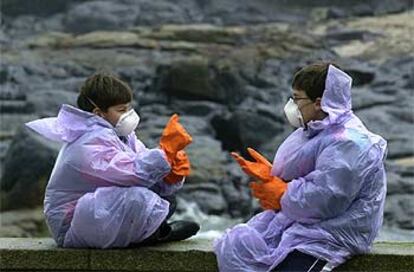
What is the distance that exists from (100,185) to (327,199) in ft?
3.44

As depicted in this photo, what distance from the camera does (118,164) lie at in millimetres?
4141

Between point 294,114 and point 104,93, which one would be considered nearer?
point 294,114

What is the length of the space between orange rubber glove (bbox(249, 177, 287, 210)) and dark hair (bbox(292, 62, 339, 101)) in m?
0.38

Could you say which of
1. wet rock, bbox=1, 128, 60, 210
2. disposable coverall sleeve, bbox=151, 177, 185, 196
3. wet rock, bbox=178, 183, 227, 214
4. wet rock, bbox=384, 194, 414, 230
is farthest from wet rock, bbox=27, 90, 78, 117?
disposable coverall sleeve, bbox=151, 177, 185, 196

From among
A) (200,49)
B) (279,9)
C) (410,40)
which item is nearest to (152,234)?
(200,49)

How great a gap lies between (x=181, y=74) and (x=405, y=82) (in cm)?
502

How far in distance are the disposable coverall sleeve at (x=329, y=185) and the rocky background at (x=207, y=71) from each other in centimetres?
758

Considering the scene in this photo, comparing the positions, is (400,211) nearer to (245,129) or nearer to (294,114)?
(245,129)

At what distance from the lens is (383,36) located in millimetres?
24531

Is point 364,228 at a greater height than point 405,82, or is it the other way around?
point 364,228

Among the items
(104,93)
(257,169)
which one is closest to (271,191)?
(257,169)

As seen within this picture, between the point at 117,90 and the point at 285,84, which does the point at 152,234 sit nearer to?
the point at 117,90

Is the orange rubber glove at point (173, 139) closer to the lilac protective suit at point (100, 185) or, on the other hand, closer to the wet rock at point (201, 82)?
the lilac protective suit at point (100, 185)

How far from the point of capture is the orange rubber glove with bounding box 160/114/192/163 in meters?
4.11
